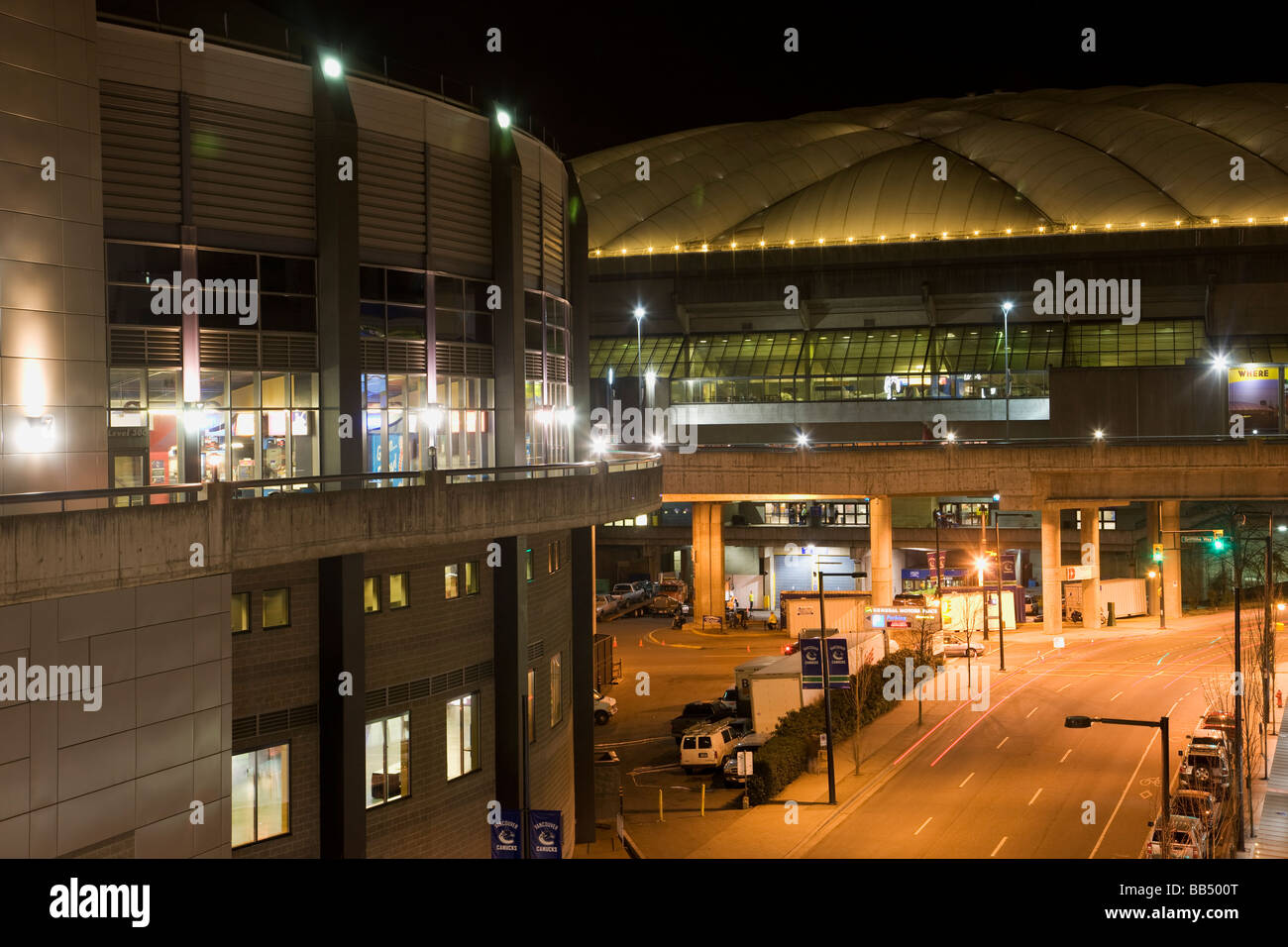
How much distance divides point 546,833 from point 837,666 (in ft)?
61.1

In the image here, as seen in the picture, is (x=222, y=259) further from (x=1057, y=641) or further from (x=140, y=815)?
(x=1057, y=641)

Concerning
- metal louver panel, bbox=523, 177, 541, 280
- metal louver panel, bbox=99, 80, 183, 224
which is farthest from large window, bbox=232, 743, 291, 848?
metal louver panel, bbox=523, 177, 541, 280

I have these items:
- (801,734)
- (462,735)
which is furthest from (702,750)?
(462,735)

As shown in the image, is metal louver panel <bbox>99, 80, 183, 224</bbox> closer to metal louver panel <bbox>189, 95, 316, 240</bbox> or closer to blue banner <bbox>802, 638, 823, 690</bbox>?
metal louver panel <bbox>189, 95, 316, 240</bbox>

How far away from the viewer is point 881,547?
2704 inches

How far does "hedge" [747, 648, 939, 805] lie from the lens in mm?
39812

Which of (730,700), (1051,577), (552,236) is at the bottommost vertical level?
(730,700)

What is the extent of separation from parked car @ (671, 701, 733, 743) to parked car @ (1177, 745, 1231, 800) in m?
16.8

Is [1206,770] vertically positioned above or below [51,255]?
below

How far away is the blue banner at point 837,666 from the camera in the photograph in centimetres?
3934

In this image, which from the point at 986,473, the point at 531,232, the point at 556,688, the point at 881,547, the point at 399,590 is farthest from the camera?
the point at 881,547

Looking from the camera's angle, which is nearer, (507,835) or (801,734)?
(507,835)

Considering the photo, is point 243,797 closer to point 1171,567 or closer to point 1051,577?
point 1051,577

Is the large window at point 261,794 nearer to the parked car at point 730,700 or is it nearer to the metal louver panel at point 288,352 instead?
the metal louver panel at point 288,352
